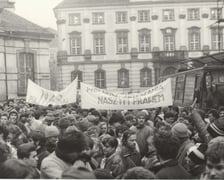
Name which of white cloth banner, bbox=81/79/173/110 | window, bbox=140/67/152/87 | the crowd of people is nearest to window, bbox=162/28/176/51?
window, bbox=140/67/152/87

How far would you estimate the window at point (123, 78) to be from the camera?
52531mm

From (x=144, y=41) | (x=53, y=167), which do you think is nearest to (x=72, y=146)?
(x=53, y=167)

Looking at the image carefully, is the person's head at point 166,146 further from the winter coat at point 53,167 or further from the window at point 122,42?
the window at point 122,42

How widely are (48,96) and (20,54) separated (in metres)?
18.8

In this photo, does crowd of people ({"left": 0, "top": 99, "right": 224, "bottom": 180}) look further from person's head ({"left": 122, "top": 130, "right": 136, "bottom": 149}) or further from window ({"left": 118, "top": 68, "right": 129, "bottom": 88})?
window ({"left": 118, "top": 68, "right": 129, "bottom": 88})

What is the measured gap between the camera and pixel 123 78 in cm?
5262

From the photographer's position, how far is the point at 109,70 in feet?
174

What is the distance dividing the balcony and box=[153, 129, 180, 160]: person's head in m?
46.0

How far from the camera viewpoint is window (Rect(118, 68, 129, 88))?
52531mm

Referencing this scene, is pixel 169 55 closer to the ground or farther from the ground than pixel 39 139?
farther from the ground

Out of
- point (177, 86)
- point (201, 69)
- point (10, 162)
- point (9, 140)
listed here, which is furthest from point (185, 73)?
point (10, 162)

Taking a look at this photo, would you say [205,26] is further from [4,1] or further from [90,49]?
[4,1]

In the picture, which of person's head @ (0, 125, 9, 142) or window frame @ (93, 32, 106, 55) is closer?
person's head @ (0, 125, 9, 142)

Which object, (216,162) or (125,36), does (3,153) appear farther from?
(125,36)
